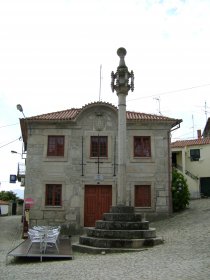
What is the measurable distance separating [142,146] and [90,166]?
10.1ft

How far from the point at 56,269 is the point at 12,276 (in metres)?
1.13

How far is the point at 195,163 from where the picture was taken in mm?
33938

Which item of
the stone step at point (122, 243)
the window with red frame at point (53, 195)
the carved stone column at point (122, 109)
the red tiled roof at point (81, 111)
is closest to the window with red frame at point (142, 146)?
the red tiled roof at point (81, 111)

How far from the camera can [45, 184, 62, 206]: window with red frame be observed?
21.5m

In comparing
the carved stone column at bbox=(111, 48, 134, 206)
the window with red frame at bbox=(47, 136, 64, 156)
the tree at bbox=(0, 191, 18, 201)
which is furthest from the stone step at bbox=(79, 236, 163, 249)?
the tree at bbox=(0, 191, 18, 201)

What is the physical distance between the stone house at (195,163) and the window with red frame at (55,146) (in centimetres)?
1458

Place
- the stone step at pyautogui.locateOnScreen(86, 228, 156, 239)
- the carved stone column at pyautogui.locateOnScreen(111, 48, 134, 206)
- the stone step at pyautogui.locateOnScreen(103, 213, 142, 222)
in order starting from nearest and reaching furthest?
the stone step at pyautogui.locateOnScreen(86, 228, 156, 239) → the stone step at pyautogui.locateOnScreen(103, 213, 142, 222) → the carved stone column at pyautogui.locateOnScreen(111, 48, 134, 206)

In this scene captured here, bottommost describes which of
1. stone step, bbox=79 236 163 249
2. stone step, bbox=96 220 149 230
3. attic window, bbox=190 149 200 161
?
stone step, bbox=79 236 163 249

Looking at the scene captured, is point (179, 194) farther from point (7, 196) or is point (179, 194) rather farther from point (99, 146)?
point (7, 196)

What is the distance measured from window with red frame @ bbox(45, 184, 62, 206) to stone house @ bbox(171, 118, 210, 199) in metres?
14.5

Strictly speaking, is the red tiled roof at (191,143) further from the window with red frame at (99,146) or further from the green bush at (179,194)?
the window with red frame at (99,146)

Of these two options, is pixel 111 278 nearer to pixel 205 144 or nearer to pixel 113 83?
pixel 113 83

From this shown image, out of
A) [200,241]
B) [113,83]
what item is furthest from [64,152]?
[200,241]

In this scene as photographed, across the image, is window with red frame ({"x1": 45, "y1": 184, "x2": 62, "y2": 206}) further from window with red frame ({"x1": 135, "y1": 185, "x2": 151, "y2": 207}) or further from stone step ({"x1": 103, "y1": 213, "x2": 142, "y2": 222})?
stone step ({"x1": 103, "y1": 213, "x2": 142, "y2": 222})
